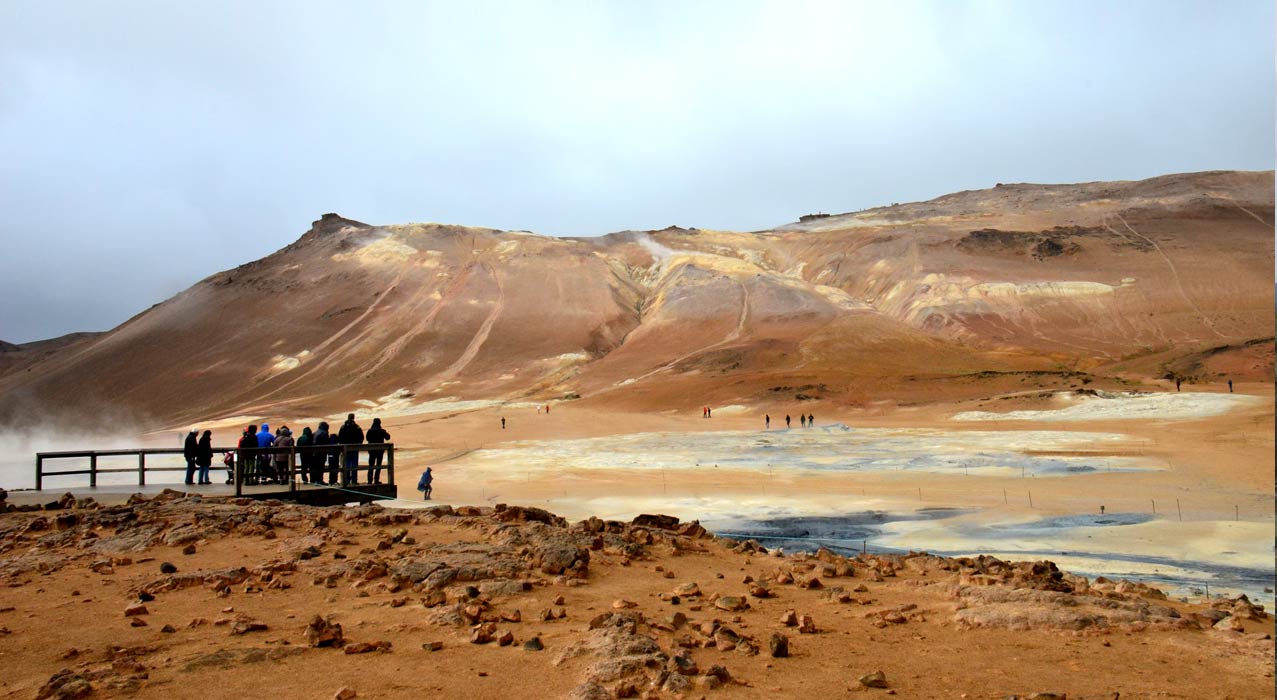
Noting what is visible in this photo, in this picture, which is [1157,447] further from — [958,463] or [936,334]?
[936,334]

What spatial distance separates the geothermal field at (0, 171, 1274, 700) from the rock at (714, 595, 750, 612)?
41 millimetres

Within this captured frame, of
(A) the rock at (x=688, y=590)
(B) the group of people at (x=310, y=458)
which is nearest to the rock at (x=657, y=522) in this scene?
(A) the rock at (x=688, y=590)

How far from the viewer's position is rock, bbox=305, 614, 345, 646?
287 inches

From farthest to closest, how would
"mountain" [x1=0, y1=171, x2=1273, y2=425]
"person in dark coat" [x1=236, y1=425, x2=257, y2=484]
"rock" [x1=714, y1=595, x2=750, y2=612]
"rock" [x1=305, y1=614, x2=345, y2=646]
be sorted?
"mountain" [x1=0, y1=171, x2=1273, y2=425] < "person in dark coat" [x1=236, y1=425, x2=257, y2=484] < "rock" [x1=714, y1=595, x2=750, y2=612] < "rock" [x1=305, y1=614, x2=345, y2=646]

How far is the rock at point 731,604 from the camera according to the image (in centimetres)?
872

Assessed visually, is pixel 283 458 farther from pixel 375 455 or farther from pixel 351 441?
pixel 375 455

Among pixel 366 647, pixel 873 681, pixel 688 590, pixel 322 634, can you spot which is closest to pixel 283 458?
pixel 688 590

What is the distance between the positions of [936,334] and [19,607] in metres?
105

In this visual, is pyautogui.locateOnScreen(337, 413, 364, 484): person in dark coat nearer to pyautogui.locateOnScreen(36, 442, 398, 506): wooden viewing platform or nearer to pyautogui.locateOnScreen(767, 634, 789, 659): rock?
pyautogui.locateOnScreen(36, 442, 398, 506): wooden viewing platform

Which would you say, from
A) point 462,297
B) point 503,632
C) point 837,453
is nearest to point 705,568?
point 503,632

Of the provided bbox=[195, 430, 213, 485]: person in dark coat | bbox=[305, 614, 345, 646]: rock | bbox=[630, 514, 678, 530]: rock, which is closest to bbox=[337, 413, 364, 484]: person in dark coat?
bbox=[195, 430, 213, 485]: person in dark coat

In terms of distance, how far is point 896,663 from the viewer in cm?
714

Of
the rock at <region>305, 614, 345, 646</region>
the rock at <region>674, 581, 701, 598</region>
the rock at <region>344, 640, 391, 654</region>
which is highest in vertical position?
the rock at <region>305, 614, 345, 646</region>

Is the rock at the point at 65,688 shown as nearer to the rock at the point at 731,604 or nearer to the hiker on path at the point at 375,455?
the rock at the point at 731,604
